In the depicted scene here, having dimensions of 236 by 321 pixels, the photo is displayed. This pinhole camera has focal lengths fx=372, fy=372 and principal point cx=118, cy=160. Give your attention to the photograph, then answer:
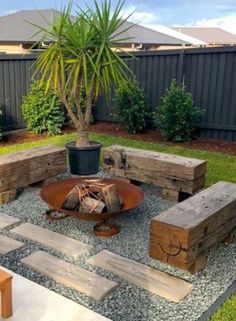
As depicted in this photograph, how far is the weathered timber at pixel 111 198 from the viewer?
3240 mm

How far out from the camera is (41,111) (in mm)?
7254

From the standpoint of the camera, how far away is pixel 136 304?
233 centimetres

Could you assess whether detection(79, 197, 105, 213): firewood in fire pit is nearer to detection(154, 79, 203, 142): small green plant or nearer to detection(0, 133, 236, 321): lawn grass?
detection(0, 133, 236, 321): lawn grass

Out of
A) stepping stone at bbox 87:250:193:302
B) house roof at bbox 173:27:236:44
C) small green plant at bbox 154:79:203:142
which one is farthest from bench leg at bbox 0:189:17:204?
house roof at bbox 173:27:236:44

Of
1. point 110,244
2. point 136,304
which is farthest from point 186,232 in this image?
point 110,244

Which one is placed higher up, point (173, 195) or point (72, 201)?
point (72, 201)

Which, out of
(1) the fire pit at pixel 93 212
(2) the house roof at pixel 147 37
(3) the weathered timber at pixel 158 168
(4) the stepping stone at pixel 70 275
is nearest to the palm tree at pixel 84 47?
(3) the weathered timber at pixel 158 168

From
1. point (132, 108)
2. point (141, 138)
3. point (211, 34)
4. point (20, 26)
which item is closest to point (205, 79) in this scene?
point (132, 108)

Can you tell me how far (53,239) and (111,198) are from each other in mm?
609

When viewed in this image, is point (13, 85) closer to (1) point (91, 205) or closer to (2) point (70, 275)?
(1) point (91, 205)

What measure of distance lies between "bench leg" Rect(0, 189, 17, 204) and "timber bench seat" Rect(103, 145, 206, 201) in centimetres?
121

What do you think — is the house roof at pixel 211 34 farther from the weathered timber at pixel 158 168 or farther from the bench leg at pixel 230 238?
the bench leg at pixel 230 238

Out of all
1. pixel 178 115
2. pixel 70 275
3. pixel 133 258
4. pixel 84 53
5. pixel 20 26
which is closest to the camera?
pixel 70 275

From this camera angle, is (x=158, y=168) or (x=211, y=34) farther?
(x=211, y=34)
